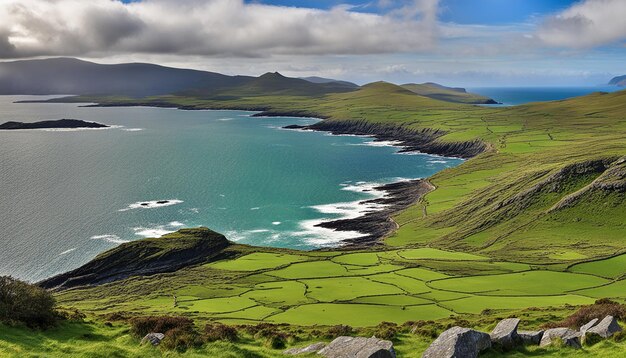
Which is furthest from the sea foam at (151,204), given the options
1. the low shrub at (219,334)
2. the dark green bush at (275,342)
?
the dark green bush at (275,342)

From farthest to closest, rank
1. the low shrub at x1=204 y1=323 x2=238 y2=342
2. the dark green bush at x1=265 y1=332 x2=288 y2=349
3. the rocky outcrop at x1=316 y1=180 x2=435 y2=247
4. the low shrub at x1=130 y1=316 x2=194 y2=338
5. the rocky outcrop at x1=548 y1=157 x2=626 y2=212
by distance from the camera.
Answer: the rocky outcrop at x1=316 y1=180 x2=435 y2=247 → the rocky outcrop at x1=548 y1=157 x2=626 y2=212 → the dark green bush at x1=265 y1=332 x2=288 y2=349 → the low shrub at x1=130 y1=316 x2=194 y2=338 → the low shrub at x1=204 y1=323 x2=238 y2=342

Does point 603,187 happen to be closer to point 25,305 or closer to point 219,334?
point 219,334

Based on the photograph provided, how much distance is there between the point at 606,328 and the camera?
3150 centimetres

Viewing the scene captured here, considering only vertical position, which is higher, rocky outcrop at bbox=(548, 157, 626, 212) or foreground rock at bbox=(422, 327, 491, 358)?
foreground rock at bbox=(422, 327, 491, 358)

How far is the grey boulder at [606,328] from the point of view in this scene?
3118 centimetres

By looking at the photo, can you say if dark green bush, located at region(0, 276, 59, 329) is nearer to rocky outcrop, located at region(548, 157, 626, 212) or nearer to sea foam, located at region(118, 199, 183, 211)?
rocky outcrop, located at region(548, 157, 626, 212)

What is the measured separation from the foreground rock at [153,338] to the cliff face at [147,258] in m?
71.2

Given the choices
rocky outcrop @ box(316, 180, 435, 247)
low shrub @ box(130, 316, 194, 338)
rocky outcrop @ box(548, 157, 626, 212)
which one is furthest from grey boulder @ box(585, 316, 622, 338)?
rocky outcrop @ box(548, 157, 626, 212)

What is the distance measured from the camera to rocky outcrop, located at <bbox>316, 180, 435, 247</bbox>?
5318 inches

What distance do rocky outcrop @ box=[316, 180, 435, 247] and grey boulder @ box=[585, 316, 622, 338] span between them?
94081 millimetres

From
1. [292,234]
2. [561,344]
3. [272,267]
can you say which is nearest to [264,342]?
[561,344]

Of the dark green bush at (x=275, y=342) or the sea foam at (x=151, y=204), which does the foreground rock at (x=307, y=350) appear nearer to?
the dark green bush at (x=275, y=342)

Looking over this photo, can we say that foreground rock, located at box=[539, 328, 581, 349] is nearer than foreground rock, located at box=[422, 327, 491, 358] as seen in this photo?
No

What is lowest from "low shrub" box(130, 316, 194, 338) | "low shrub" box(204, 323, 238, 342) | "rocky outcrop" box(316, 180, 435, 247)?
"rocky outcrop" box(316, 180, 435, 247)
